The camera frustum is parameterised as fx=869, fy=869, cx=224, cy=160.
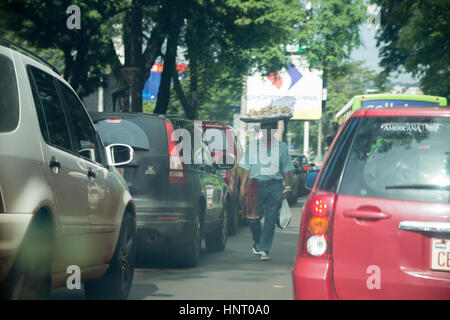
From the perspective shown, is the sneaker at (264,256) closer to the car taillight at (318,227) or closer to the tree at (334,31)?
the car taillight at (318,227)

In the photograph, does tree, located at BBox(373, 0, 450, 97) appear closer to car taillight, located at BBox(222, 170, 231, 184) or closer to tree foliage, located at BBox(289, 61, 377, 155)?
car taillight, located at BBox(222, 170, 231, 184)

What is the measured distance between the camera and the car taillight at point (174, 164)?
31.0 feet

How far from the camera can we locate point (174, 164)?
→ 947cm

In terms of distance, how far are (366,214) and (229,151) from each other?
10631mm

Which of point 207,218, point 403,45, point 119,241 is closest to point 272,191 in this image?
point 207,218

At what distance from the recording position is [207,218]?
1084 cm

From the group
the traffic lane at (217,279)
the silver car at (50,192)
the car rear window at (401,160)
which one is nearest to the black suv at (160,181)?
the traffic lane at (217,279)

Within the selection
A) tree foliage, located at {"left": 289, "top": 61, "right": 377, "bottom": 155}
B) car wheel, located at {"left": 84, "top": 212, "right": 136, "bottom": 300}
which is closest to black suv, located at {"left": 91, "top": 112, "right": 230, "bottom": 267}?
car wheel, located at {"left": 84, "top": 212, "right": 136, "bottom": 300}

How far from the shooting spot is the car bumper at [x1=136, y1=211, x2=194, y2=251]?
30.8 feet

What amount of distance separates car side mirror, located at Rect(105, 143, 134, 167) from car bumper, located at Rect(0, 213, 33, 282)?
282 cm

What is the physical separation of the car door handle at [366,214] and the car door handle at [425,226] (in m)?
0.10

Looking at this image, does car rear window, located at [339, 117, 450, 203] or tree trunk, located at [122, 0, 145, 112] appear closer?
car rear window, located at [339, 117, 450, 203]

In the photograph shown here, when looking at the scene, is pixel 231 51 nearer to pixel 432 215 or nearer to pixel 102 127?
pixel 102 127
